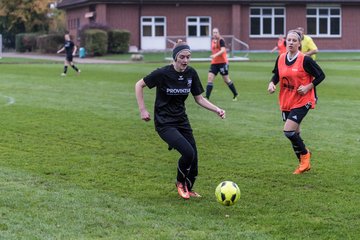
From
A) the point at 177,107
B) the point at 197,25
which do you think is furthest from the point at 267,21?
the point at 177,107

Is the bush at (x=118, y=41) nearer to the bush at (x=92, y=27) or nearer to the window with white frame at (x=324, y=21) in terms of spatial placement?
the bush at (x=92, y=27)

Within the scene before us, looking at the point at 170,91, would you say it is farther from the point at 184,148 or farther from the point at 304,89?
the point at 304,89

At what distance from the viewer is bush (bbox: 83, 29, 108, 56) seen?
4912 centimetres

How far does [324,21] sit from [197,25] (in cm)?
1079

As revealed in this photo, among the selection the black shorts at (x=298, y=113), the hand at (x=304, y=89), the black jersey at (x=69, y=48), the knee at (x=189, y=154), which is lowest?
the knee at (x=189, y=154)

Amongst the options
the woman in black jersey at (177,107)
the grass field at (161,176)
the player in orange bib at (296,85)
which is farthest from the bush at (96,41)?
the woman in black jersey at (177,107)

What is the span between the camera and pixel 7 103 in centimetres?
1789

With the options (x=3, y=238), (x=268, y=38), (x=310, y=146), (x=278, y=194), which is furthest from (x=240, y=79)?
(x=268, y=38)

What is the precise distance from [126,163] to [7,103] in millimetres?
8666

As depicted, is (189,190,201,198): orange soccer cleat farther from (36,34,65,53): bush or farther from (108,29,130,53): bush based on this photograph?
(36,34,65,53): bush

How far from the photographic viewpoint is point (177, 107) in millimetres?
8086

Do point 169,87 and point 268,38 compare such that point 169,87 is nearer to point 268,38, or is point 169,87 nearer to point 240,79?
point 240,79

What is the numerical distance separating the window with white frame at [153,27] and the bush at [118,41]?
3.67 metres

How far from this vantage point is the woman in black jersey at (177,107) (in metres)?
7.86
